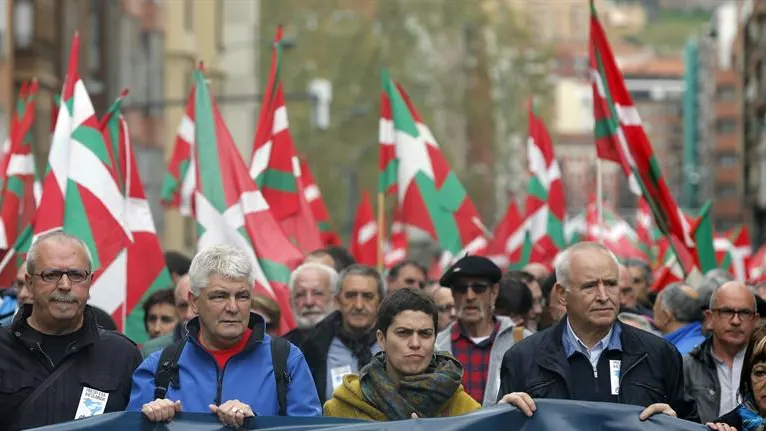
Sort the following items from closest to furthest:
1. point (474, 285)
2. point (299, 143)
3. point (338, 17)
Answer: point (474, 285) → point (299, 143) → point (338, 17)

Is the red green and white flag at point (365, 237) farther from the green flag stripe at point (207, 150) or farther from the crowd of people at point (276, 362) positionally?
the crowd of people at point (276, 362)

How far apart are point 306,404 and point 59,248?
116 cm

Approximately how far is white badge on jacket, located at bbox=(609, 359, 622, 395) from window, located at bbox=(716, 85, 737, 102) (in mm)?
108908

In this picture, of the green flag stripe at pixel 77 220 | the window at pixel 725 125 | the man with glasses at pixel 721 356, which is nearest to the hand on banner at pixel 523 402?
the man with glasses at pixel 721 356

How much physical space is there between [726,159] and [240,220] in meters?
111

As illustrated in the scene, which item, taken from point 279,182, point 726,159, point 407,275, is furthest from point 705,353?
point 726,159

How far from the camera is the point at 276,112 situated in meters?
16.5

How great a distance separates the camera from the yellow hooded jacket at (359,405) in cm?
827

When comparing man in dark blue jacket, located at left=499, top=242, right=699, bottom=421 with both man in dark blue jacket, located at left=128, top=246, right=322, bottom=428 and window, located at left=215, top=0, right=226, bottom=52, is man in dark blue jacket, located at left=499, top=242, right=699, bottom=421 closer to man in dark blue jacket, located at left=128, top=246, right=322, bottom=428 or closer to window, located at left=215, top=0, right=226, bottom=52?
man in dark blue jacket, located at left=128, top=246, right=322, bottom=428

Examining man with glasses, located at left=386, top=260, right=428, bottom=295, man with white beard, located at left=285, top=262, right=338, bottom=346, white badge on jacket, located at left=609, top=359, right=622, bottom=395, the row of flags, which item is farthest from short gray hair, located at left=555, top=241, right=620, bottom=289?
man with glasses, located at left=386, top=260, right=428, bottom=295

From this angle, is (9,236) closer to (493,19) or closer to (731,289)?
(731,289)

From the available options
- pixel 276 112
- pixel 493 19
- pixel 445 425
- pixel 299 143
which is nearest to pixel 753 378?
pixel 445 425

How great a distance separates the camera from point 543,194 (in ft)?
71.3

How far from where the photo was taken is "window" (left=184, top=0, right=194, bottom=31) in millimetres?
56219
